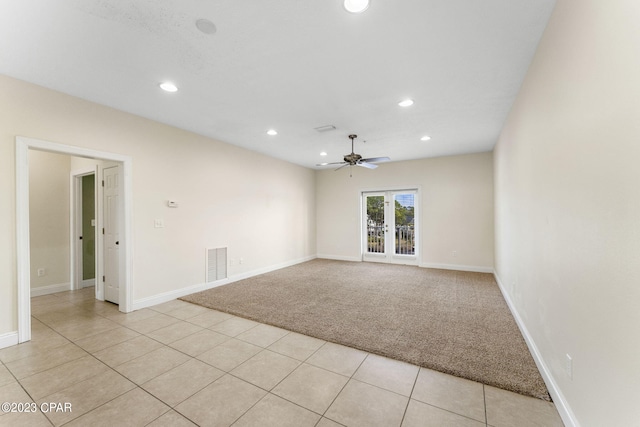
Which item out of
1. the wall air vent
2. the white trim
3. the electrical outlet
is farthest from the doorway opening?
the white trim

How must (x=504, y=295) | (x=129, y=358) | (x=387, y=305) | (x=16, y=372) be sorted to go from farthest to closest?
(x=504, y=295)
(x=387, y=305)
(x=129, y=358)
(x=16, y=372)

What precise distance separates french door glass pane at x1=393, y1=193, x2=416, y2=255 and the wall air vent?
4.42 m

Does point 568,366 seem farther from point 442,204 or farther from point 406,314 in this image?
point 442,204

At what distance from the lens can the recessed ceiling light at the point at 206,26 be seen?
1.95 metres

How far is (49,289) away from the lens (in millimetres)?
4492

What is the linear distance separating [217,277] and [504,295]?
4880 mm

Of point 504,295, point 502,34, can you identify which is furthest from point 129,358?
point 504,295

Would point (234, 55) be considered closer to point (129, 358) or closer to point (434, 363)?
point (129, 358)

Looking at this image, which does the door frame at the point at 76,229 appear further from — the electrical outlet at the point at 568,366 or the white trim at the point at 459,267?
the white trim at the point at 459,267

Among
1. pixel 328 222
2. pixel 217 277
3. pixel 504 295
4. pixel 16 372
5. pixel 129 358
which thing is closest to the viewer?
pixel 16 372

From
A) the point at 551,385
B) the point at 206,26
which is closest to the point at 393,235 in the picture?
the point at 551,385

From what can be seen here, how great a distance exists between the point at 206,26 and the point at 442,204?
19.6ft

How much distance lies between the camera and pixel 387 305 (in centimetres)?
384

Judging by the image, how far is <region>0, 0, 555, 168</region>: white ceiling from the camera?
1.87 m
